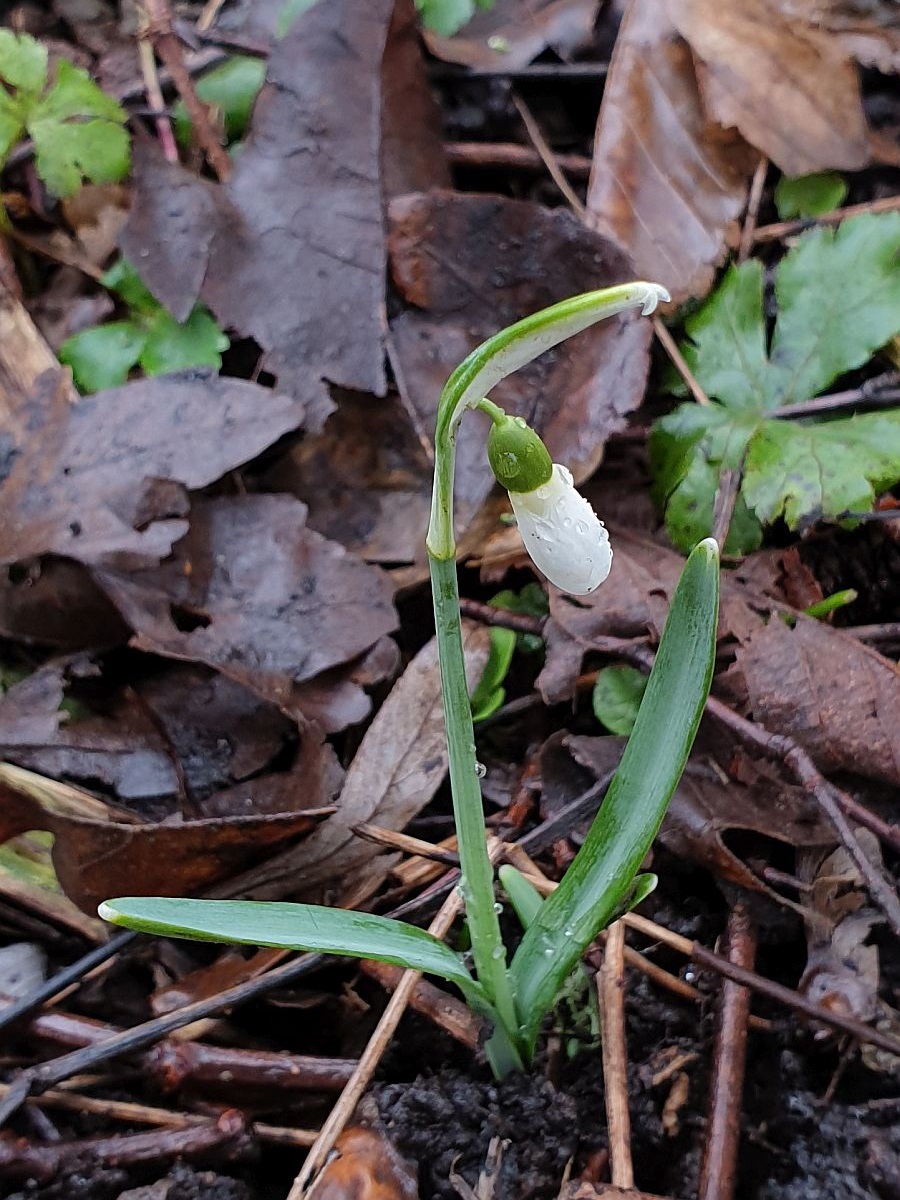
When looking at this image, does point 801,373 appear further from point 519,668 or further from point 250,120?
point 250,120

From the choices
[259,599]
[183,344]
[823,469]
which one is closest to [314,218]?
[183,344]

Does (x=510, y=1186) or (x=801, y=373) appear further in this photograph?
(x=801, y=373)

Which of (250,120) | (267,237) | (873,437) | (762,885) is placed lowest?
(762,885)

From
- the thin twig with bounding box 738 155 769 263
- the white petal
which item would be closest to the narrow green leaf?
the white petal

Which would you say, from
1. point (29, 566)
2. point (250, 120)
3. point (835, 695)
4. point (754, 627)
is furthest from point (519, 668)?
point (250, 120)

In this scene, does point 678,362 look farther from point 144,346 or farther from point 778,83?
point 144,346

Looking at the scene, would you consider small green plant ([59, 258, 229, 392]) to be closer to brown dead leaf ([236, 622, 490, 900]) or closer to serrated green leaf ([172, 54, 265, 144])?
serrated green leaf ([172, 54, 265, 144])
